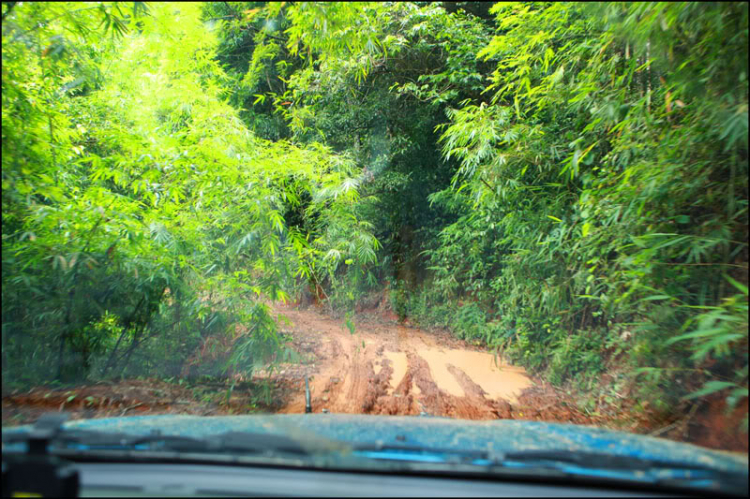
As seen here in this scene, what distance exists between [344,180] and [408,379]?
303cm

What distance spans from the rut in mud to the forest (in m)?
0.46

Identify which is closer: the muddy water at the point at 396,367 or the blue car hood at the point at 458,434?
the blue car hood at the point at 458,434

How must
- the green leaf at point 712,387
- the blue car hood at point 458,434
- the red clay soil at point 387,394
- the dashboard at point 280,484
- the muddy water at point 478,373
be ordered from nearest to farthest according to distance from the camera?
the dashboard at point 280,484, the blue car hood at point 458,434, the green leaf at point 712,387, the red clay soil at point 387,394, the muddy water at point 478,373

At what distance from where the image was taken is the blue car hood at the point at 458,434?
168 cm

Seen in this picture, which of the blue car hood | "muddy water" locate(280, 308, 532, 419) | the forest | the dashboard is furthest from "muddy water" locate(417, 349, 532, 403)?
the dashboard

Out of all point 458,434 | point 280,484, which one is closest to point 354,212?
point 458,434

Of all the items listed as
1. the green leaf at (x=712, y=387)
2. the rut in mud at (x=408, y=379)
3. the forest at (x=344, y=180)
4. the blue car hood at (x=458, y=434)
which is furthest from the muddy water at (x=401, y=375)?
the blue car hood at (x=458, y=434)

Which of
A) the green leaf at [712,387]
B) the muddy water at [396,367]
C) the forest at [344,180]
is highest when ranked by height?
the forest at [344,180]

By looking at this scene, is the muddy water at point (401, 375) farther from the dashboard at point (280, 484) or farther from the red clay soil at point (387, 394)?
the dashboard at point (280, 484)

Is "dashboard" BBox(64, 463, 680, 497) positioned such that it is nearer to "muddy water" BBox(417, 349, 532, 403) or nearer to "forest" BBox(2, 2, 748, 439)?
"forest" BBox(2, 2, 748, 439)

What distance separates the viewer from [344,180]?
6.73 m

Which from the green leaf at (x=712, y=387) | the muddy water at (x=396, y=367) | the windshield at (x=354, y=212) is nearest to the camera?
the green leaf at (x=712, y=387)

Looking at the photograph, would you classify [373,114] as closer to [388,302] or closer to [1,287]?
[388,302]

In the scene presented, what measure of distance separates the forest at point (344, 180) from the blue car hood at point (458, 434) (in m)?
1.02
